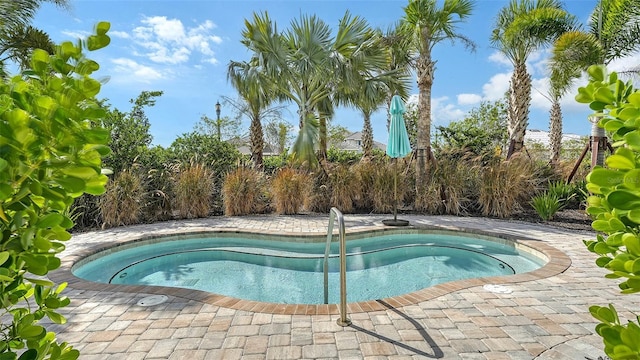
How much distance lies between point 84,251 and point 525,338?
612 centimetres

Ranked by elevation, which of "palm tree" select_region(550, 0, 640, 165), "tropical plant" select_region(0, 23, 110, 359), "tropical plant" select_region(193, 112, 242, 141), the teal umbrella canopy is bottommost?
"tropical plant" select_region(0, 23, 110, 359)

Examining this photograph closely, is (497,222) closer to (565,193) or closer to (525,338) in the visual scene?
(565,193)

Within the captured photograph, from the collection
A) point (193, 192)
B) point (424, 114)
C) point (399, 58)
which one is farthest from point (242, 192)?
point (399, 58)

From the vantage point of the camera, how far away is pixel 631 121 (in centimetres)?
70

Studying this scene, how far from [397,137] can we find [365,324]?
5.62 m

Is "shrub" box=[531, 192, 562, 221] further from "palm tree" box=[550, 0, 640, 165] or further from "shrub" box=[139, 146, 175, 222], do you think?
"shrub" box=[139, 146, 175, 222]

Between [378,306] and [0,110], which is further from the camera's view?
[378,306]

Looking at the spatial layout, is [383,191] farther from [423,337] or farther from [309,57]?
[423,337]

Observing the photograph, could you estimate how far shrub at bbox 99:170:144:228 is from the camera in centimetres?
776

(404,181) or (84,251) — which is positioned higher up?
(404,181)

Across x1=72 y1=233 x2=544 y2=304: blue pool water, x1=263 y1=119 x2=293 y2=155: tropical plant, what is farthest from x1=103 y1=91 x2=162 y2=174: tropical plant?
x1=263 y1=119 x2=293 y2=155: tropical plant

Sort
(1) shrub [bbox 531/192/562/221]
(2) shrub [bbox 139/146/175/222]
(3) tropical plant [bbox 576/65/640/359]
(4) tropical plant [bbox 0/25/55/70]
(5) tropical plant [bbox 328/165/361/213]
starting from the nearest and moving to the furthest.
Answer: (3) tropical plant [bbox 576/65/640/359] → (1) shrub [bbox 531/192/562/221] → (2) shrub [bbox 139/146/175/222] → (4) tropical plant [bbox 0/25/55/70] → (5) tropical plant [bbox 328/165/361/213]

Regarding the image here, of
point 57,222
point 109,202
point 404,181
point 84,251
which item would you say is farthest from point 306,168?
point 57,222

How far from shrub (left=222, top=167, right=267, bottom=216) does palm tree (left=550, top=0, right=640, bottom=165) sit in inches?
393
